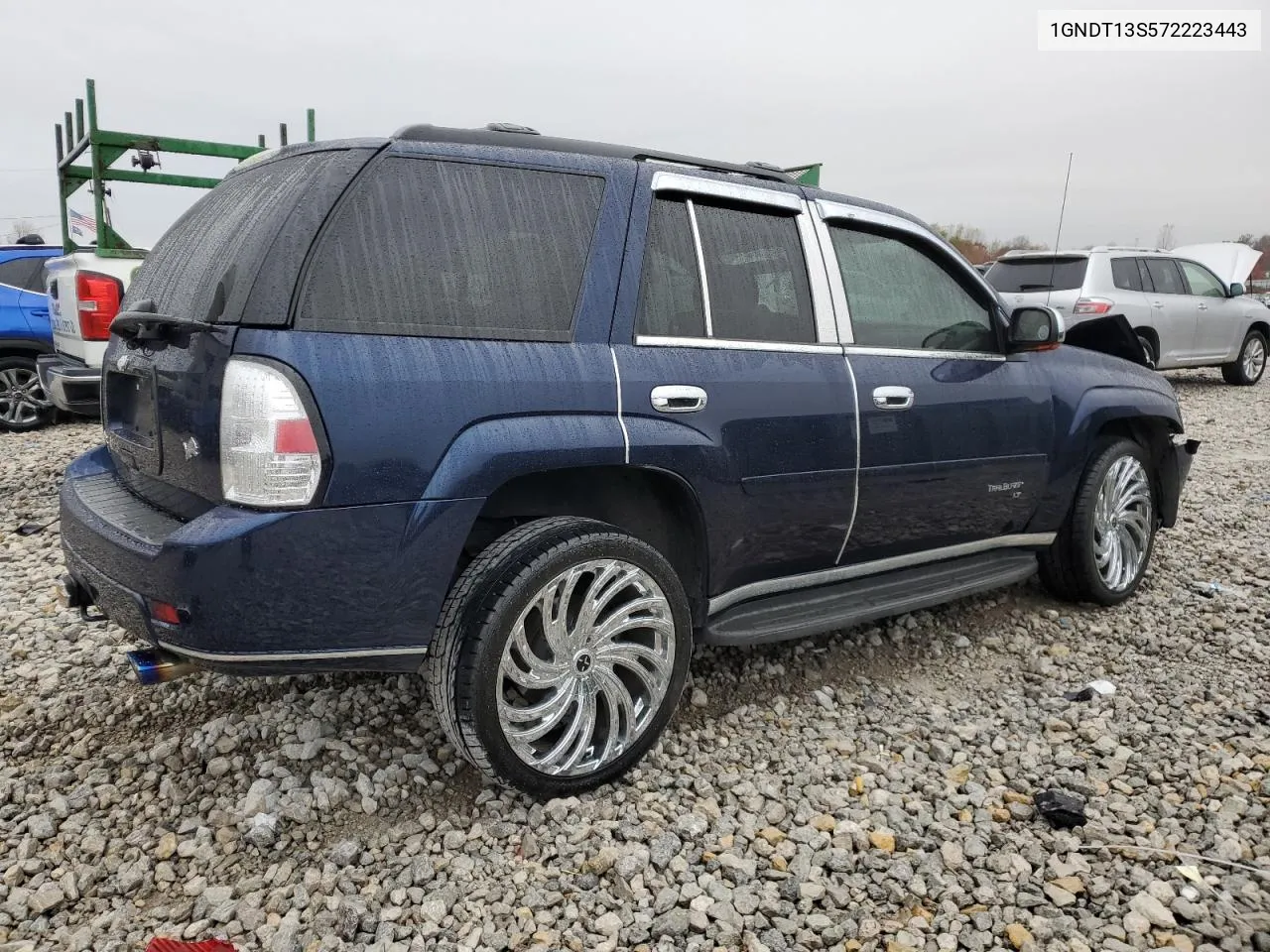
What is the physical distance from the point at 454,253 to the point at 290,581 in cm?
93

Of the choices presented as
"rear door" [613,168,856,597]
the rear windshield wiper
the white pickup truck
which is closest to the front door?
"rear door" [613,168,856,597]

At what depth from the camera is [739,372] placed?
2.80m

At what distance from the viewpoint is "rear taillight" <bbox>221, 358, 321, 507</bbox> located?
6.83 ft

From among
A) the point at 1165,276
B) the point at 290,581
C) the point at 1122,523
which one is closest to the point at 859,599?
the point at 1122,523

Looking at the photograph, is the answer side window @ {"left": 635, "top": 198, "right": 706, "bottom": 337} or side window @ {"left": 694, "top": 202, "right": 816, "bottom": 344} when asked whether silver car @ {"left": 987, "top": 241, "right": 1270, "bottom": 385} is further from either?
side window @ {"left": 635, "top": 198, "right": 706, "bottom": 337}

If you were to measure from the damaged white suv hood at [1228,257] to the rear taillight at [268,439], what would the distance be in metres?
20.9

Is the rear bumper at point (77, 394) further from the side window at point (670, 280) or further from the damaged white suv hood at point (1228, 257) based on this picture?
the damaged white suv hood at point (1228, 257)

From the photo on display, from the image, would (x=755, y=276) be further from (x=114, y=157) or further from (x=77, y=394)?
(x=114, y=157)

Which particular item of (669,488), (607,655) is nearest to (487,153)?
(669,488)

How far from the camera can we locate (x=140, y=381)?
2500 millimetres

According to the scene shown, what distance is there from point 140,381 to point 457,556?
1019mm

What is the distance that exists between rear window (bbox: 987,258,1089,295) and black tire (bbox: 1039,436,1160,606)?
6.61 m

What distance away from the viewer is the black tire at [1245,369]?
503 inches

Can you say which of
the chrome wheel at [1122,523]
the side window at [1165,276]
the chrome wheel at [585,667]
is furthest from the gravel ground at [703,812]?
the side window at [1165,276]
